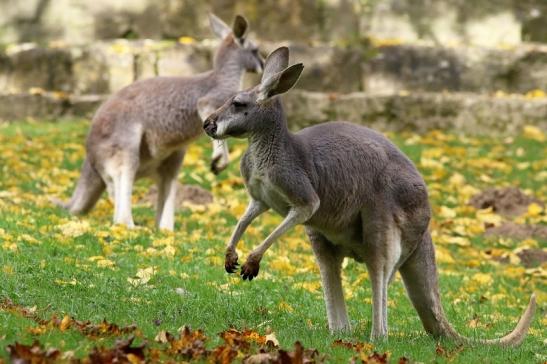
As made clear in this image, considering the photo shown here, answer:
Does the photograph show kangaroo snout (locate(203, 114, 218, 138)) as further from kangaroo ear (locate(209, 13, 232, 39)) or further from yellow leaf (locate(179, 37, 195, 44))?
yellow leaf (locate(179, 37, 195, 44))

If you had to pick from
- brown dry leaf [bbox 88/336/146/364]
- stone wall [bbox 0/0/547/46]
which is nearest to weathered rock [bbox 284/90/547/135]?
stone wall [bbox 0/0/547/46]

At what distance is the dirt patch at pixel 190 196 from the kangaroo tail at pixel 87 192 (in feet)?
5.39

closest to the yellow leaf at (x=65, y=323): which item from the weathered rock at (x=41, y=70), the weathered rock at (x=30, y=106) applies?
the weathered rock at (x=30, y=106)

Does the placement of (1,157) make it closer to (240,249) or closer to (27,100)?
(27,100)

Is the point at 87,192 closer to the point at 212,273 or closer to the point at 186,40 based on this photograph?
the point at 212,273

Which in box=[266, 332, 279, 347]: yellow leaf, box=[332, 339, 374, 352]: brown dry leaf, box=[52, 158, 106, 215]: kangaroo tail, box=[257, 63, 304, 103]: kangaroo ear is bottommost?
box=[52, 158, 106, 215]: kangaroo tail

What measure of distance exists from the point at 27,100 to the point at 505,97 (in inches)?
313

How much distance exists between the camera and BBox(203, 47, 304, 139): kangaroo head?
6.42m

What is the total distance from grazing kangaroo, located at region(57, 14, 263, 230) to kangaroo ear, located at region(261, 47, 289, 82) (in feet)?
13.9

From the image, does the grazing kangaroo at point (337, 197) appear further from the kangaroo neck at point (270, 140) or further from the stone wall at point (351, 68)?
the stone wall at point (351, 68)

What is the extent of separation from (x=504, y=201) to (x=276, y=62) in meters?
7.42

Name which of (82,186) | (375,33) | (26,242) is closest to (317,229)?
(26,242)

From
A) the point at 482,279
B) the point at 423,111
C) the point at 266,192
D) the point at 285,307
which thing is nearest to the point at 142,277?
the point at 285,307

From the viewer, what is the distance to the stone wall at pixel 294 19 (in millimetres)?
18688
